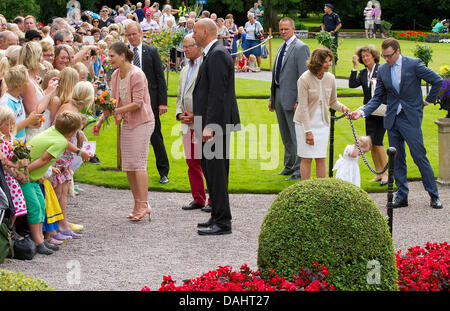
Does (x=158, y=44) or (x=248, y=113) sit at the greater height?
(x=158, y=44)

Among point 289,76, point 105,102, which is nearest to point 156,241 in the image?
point 105,102

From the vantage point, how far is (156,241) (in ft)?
24.9

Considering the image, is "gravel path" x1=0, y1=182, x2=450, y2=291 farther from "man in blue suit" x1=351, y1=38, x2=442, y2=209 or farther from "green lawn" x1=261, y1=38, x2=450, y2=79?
"green lawn" x1=261, y1=38, x2=450, y2=79

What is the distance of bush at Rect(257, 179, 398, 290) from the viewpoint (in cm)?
481

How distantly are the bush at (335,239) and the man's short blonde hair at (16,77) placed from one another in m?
3.94

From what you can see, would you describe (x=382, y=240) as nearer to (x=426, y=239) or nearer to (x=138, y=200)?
(x=426, y=239)

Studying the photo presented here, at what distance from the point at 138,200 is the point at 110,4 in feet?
123

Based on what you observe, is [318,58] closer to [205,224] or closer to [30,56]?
[205,224]

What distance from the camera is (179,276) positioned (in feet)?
21.1

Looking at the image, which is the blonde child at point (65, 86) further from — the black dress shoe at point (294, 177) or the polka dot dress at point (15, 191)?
the black dress shoe at point (294, 177)

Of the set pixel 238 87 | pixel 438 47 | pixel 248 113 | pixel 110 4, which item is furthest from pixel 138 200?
pixel 110 4
